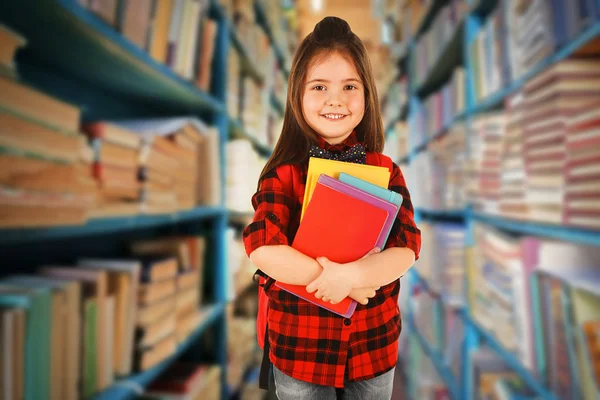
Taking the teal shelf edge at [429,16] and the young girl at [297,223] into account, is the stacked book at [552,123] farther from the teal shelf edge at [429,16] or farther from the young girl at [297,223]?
the teal shelf edge at [429,16]

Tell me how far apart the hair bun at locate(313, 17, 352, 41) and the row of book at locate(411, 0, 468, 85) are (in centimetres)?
167

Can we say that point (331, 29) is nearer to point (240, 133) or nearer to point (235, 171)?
point (235, 171)

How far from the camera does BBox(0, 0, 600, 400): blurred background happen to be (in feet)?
2.04

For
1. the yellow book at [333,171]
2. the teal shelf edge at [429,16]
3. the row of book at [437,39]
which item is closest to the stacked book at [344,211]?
the yellow book at [333,171]

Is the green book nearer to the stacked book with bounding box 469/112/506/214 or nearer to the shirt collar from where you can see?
the shirt collar

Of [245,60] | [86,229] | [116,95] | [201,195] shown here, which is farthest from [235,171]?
[86,229]

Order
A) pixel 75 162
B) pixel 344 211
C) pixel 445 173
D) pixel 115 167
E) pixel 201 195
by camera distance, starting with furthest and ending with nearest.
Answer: pixel 445 173 → pixel 201 195 → pixel 115 167 → pixel 75 162 → pixel 344 211

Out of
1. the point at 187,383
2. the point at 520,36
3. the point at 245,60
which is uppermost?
the point at 245,60

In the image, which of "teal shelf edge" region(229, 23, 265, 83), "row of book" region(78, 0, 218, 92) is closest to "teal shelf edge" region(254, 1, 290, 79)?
"teal shelf edge" region(229, 23, 265, 83)

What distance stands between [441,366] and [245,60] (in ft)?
7.08

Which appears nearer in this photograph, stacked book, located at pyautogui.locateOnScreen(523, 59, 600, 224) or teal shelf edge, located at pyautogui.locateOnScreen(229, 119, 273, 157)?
stacked book, located at pyautogui.locateOnScreen(523, 59, 600, 224)

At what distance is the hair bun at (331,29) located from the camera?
320 millimetres

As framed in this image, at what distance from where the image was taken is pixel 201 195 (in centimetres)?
149

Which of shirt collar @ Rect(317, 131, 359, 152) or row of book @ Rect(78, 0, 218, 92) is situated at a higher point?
row of book @ Rect(78, 0, 218, 92)
